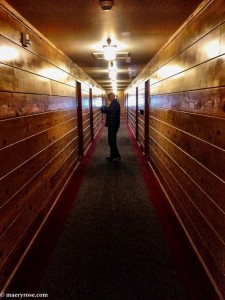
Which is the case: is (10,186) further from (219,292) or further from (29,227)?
(219,292)

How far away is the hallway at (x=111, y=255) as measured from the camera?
2.45 m

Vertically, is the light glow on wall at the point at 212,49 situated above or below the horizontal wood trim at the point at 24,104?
above

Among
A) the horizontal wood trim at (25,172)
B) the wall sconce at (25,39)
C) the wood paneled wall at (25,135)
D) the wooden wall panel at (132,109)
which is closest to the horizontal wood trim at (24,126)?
the wood paneled wall at (25,135)

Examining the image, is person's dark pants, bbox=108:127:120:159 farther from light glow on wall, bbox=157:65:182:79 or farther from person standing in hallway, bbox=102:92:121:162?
light glow on wall, bbox=157:65:182:79

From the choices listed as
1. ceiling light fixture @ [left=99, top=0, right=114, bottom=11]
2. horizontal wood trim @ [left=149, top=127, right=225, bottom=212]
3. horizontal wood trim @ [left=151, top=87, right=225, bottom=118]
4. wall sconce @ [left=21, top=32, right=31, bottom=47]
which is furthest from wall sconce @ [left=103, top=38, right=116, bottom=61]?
horizontal wood trim @ [left=149, top=127, right=225, bottom=212]

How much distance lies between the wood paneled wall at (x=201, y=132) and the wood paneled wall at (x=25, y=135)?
1.91m

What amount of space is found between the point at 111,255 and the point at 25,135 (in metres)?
1.68

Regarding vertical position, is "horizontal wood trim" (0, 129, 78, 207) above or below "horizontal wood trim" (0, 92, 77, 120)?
below

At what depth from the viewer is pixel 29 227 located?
3.18 m

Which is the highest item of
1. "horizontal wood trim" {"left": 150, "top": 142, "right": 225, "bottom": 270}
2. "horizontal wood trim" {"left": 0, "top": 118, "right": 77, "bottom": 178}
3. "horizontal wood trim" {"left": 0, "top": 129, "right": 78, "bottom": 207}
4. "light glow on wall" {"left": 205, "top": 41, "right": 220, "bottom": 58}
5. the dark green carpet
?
"light glow on wall" {"left": 205, "top": 41, "right": 220, "bottom": 58}

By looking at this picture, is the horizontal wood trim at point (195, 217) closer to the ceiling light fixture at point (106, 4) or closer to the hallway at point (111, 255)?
the hallway at point (111, 255)

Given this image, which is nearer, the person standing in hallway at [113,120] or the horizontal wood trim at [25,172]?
the horizontal wood trim at [25,172]

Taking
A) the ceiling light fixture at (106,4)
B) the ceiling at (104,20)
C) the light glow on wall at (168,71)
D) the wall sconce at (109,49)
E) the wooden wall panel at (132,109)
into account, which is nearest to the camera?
the ceiling light fixture at (106,4)

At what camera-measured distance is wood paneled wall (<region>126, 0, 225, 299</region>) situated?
2.26 m
